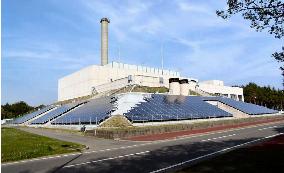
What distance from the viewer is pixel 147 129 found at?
3472 centimetres

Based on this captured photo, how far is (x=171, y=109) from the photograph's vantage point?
4797 centimetres

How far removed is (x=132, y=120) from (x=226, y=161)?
2424 cm

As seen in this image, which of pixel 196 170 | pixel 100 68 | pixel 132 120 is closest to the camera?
pixel 196 170

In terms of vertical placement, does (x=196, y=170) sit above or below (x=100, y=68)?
below

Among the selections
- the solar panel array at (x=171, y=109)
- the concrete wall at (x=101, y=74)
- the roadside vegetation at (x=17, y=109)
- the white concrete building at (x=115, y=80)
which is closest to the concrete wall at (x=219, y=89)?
the white concrete building at (x=115, y=80)

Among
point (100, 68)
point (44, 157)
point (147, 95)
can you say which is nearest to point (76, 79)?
point (100, 68)

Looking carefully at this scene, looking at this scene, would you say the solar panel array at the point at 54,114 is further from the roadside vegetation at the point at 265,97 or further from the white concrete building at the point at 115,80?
the roadside vegetation at the point at 265,97

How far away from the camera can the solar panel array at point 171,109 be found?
1668 inches

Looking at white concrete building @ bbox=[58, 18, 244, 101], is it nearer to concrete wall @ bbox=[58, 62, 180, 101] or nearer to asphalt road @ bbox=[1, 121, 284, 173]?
concrete wall @ bbox=[58, 62, 180, 101]

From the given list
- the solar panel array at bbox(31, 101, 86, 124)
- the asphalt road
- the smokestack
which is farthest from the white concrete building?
the asphalt road

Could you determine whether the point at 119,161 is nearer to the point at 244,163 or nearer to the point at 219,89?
the point at 244,163

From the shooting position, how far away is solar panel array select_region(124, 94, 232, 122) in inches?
1668

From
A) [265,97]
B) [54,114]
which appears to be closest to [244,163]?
[54,114]

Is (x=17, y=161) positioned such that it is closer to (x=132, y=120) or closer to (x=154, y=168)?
(x=154, y=168)
